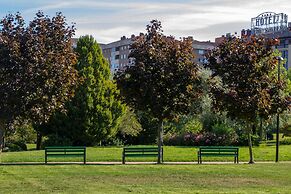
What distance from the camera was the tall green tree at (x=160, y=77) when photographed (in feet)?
77.9

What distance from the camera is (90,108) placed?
1479 inches

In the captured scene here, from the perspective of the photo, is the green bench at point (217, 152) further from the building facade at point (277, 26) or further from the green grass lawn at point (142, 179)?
the building facade at point (277, 26)

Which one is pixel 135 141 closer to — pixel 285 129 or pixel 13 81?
pixel 285 129

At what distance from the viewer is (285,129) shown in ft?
168

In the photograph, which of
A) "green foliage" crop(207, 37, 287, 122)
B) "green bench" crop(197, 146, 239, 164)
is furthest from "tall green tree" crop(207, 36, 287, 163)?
"green bench" crop(197, 146, 239, 164)

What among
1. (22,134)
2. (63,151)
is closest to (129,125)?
(22,134)

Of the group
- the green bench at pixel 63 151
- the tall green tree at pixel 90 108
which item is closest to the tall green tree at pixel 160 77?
the green bench at pixel 63 151

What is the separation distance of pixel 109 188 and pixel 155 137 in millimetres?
28932

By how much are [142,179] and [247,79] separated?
381 inches

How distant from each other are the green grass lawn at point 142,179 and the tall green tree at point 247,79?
3.62 meters

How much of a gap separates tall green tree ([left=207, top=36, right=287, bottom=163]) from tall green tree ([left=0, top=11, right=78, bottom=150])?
24.0ft

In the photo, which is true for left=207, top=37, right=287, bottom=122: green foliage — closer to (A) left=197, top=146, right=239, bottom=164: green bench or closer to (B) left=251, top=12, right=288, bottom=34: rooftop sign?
(A) left=197, top=146, right=239, bottom=164: green bench

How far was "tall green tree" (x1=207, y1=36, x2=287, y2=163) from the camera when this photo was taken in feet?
80.8

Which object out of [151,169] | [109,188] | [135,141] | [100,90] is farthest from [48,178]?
[135,141]
